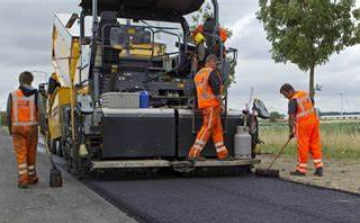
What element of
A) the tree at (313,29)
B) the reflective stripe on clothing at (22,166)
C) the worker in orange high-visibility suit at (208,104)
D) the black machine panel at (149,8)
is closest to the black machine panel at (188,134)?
the worker in orange high-visibility suit at (208,104)

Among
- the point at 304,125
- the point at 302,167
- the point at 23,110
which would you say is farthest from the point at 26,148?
the point at 304,125

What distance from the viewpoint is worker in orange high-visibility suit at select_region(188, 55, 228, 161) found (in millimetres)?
8250

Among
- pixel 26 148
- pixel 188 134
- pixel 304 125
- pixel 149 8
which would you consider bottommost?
pixel 26 148

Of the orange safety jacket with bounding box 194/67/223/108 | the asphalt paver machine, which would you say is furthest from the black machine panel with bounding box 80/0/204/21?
the orange safety jacket with bounding box 194/67/223/108

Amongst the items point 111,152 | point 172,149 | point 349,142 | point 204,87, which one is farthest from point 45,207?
point 349,142

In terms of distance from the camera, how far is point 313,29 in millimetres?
15031

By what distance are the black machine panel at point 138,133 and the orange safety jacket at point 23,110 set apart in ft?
3.22

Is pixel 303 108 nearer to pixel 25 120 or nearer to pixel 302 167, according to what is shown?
pixel 302 167

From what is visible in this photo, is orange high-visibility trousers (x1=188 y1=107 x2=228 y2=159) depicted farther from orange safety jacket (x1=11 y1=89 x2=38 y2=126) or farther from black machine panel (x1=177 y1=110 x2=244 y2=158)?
orange safety jacket (x1=11 y1=89 x2=38 y2=126)

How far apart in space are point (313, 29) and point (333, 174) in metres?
6.85

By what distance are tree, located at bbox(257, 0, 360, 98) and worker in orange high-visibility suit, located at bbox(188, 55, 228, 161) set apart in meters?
7.11

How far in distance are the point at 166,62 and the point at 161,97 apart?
2.22 ft

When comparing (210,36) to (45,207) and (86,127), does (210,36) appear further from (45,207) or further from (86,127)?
(45,207)

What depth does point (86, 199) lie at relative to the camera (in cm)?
659
